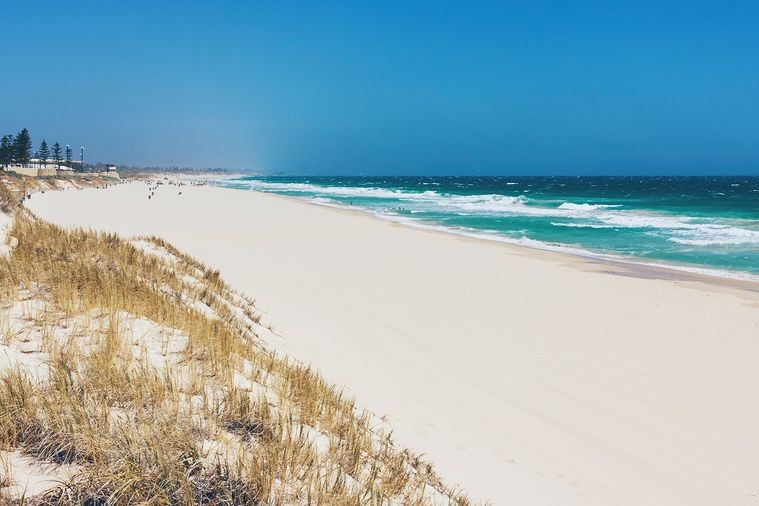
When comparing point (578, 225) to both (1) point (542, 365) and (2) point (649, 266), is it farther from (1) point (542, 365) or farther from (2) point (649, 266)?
(1) point (542, 365)

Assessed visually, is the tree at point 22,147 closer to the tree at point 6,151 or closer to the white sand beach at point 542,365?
the tree at point 6,151

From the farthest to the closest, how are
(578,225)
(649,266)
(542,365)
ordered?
(578,225), (649,266), (542,365)

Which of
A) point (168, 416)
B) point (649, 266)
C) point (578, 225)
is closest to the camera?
point (168, 416)

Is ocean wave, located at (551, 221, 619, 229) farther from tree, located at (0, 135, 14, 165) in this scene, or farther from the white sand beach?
tree, located at (0, 135, 14, 165)

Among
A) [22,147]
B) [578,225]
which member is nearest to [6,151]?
[22,147]

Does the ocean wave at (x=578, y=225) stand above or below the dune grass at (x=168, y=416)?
above

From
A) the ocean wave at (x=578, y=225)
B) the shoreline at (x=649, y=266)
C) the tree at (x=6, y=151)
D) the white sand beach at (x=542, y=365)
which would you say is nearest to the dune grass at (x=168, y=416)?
the white sand beach at (x=542, y=365)
